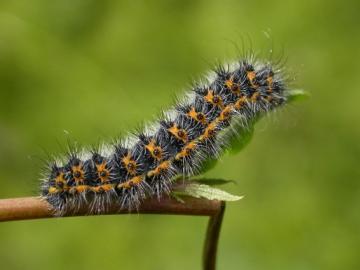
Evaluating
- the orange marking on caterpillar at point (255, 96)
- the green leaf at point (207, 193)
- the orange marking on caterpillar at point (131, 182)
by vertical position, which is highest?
the orange marking on caterpillar at point (255, 96)


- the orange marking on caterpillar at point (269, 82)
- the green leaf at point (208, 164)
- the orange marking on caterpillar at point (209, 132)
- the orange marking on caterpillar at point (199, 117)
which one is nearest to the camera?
the green leaf at point (208, 164)

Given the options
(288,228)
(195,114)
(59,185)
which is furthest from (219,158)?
(288,228)

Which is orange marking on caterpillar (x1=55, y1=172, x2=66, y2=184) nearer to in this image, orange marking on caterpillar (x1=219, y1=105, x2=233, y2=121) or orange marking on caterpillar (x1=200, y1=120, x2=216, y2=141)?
orange marking on caterpillar (x1=200, y1=120, x2=216, y2=141)

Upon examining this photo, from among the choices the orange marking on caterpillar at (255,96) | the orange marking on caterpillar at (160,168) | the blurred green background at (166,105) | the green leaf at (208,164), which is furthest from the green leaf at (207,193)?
the blurred green background at (166,105)

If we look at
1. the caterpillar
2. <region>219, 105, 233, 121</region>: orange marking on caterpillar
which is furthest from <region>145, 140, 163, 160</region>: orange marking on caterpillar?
<region>219, 105, 233, 121</region>: orange marking on caterpillar

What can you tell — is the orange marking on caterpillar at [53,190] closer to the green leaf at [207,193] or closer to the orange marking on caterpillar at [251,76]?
the green leaf at [207,193]

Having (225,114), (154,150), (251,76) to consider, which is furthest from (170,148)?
(251,76)

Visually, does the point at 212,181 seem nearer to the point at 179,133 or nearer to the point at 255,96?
the point at 179,133
